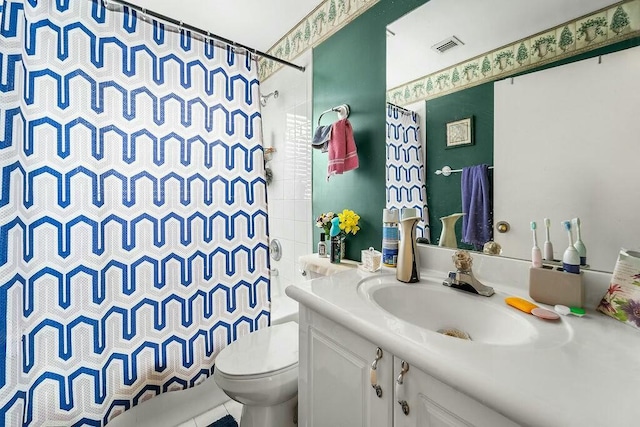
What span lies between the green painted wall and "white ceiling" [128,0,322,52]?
0.31 m

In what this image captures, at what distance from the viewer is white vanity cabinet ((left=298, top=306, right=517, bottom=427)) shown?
52 cm

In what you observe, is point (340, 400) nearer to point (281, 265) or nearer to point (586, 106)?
point (586, 106)

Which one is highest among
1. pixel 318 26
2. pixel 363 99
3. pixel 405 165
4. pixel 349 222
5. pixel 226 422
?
pixel 318 26

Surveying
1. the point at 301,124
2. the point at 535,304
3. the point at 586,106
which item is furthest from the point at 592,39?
the point at 301,124

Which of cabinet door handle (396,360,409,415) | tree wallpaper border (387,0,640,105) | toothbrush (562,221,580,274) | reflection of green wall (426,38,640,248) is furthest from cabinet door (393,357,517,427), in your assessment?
tree wallpaper border (387,0,640,105)

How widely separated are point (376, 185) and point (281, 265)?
110 cm

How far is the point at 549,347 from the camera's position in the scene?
0.54 meters

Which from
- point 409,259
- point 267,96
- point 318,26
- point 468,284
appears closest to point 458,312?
point 468,284

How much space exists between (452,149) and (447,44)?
0.42m

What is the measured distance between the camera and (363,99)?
4.82 ft

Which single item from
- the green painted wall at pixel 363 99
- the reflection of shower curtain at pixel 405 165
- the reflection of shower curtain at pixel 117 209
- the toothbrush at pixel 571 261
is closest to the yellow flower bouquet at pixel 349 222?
the green painted wall at pixel 363 99

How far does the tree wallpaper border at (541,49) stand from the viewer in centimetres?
74

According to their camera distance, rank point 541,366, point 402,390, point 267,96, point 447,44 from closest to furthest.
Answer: point 541,366 → point 402,390 → point 447,44 → point 267,96

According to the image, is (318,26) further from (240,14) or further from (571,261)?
(571,261)
